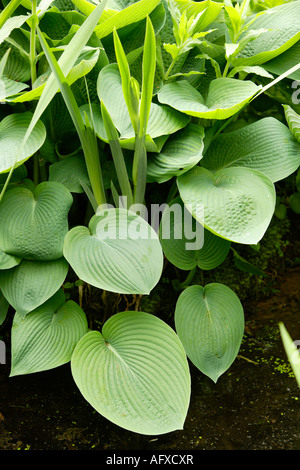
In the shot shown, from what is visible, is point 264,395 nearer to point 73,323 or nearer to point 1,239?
point 73,323

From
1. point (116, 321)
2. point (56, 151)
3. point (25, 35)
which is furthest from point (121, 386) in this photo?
point (25, 35)

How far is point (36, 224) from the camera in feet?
3.18

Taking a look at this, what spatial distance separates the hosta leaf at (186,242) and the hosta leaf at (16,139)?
32 cm

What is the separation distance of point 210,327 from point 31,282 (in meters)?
0.39

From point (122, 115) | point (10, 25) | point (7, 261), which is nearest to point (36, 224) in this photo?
point (7, 261)

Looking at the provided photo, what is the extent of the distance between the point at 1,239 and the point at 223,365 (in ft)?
1.73

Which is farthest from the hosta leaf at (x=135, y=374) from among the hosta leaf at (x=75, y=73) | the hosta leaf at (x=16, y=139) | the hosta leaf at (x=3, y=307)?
the hosta leaf at (x=75, y=73)

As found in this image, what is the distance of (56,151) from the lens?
1131mm

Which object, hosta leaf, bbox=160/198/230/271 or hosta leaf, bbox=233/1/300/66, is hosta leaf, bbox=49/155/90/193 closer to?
hosta leaf, bbox=160/198/230/271

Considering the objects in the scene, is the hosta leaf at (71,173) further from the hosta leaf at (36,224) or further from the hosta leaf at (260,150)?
the hosta leaf at (260,150)

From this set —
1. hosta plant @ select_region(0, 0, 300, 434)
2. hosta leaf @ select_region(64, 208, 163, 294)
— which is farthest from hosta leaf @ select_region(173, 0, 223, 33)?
hosta leaf @ select_region(64, 208, 163, 294)

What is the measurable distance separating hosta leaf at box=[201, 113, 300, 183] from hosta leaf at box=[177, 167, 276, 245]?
0.24 ft

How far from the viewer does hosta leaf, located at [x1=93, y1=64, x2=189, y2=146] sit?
1.01 meters
